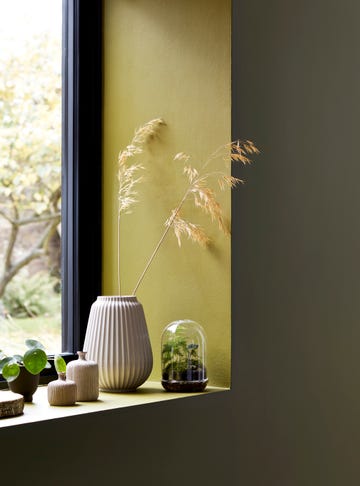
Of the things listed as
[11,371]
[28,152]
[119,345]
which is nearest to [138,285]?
[119,345]

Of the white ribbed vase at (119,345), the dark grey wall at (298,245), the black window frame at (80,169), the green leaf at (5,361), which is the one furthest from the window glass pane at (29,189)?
the green leaf at (5,361)

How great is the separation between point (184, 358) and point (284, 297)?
1.24ft

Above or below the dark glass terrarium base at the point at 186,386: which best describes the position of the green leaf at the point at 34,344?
above

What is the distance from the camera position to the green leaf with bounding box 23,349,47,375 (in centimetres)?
174

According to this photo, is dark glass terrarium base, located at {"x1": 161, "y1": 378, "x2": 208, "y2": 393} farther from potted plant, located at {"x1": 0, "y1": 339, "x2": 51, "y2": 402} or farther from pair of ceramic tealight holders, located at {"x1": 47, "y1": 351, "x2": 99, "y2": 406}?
potted plant, located at {"x1": 0, "y1": 339, "x2": 51, "y2": 402}

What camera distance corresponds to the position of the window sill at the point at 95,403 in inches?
61.6

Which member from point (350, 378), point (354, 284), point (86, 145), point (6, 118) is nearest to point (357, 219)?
point (354, 284)

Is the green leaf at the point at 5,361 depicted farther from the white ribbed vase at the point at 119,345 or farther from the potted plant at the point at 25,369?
the white ribbed vase at the point at 119,345

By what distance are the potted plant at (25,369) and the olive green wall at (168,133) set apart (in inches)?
16.5

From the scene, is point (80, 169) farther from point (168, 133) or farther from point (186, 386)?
point (186, 386)

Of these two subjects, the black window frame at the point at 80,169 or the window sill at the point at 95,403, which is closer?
the window sill at the point at 95,403

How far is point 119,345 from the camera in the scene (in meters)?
1.88

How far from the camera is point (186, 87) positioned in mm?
2033

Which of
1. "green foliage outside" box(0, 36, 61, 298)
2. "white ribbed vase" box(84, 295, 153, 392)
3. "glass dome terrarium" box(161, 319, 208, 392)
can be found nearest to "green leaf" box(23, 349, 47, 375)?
"white ribbed vase" box(84, 295, 153, 392)
